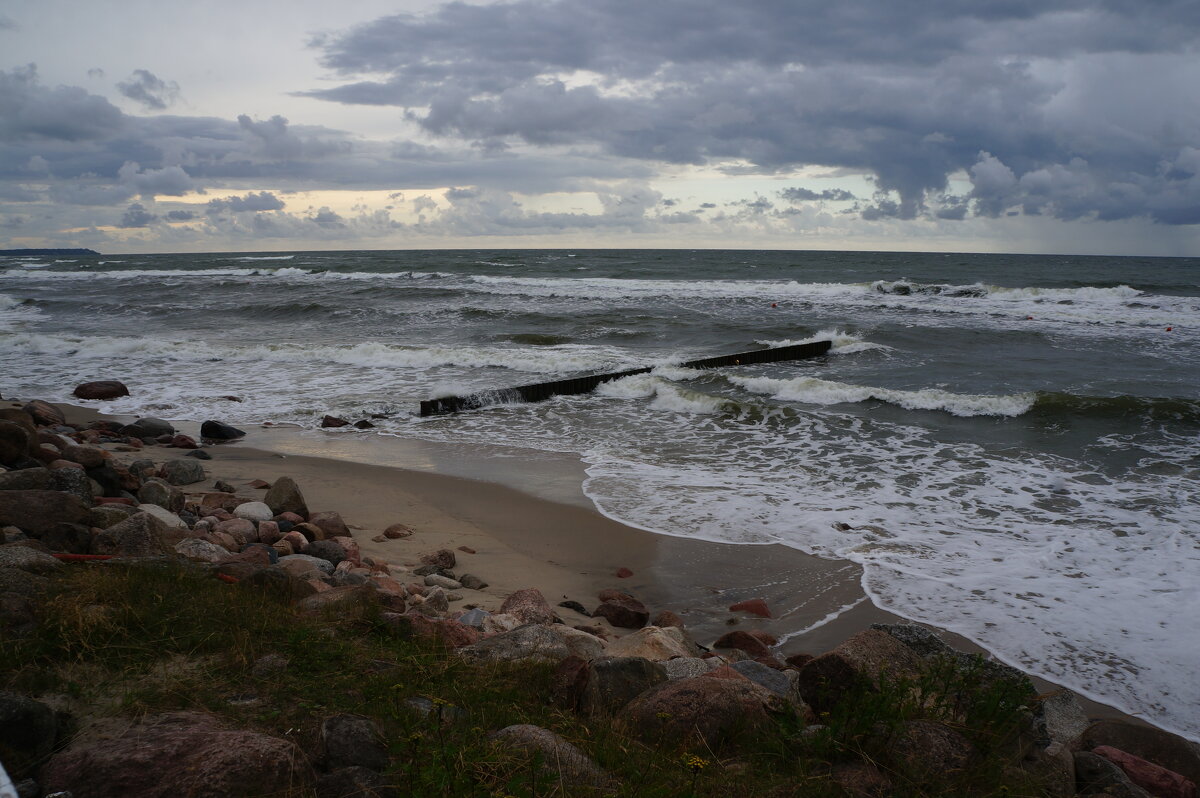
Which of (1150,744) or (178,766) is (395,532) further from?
(1150,744)

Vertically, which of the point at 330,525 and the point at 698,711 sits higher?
the point at 698,711

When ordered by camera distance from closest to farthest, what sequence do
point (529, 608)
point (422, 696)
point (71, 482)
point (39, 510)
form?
point (422, 696)
point (39, 510)
point (529, 608)
point (71, 482)

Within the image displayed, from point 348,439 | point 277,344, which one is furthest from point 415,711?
point 277,344

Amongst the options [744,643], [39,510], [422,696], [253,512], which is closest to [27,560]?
[39,510]

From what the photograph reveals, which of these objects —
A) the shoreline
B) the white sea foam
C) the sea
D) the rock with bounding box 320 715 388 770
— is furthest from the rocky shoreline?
the white sea foam

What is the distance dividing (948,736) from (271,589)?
3.42m

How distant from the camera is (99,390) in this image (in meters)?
14.3

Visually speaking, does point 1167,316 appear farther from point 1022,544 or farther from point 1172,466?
point 1022,544

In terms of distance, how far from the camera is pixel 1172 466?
10.2m

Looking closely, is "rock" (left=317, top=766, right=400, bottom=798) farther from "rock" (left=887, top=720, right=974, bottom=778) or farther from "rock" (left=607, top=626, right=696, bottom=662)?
"rock" (left=607, top=626, right=696, bottom=662)

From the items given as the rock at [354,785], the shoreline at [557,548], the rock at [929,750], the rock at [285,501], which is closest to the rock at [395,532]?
the shoreline at [557,548]

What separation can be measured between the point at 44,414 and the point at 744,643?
36.8ft

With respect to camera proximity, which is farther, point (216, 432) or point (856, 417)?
point (856, 417)

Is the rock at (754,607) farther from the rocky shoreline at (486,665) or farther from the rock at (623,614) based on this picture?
the rock at (623,614)
